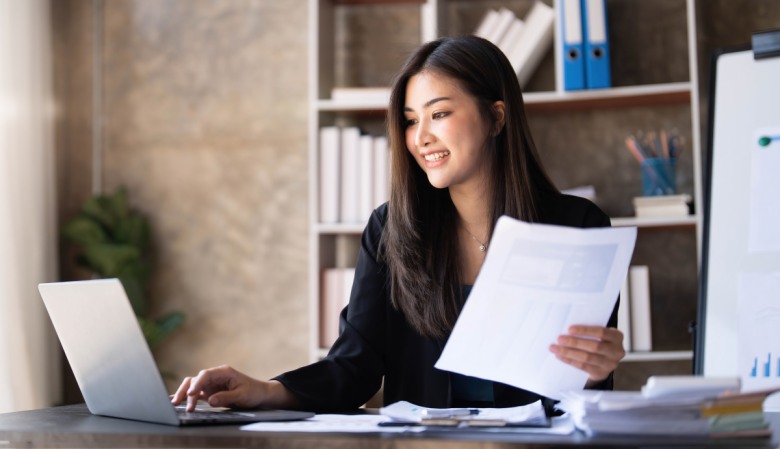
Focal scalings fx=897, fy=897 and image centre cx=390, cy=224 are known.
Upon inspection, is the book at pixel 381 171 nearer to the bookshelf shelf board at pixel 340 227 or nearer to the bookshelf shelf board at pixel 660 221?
the bookshelf shelf board at pixel 340 227

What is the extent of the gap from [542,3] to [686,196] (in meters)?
0.82

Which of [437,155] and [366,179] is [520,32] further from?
[437,155]

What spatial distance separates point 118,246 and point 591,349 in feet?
7.45

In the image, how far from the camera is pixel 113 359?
1212 mm

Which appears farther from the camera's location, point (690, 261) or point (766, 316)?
point (690, 261)

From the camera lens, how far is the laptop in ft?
3.70

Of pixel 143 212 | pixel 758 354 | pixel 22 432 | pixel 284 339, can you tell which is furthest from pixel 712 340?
pixel 143 212

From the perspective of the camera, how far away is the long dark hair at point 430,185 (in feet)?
5.65

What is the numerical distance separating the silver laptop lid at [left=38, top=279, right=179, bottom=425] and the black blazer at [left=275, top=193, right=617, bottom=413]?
1.29ft

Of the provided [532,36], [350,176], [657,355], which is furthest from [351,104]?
[657,355]

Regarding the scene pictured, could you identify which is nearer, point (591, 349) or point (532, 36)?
point (591, 349)

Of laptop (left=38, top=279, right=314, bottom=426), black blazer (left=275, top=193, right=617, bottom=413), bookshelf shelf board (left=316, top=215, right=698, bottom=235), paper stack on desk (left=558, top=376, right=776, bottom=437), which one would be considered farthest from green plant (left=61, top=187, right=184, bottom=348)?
paper stack on desk (left=558, top=376, right=776, bottom=437)

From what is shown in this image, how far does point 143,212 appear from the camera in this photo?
339 cm

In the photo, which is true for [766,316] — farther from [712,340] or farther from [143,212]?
[143,212]
